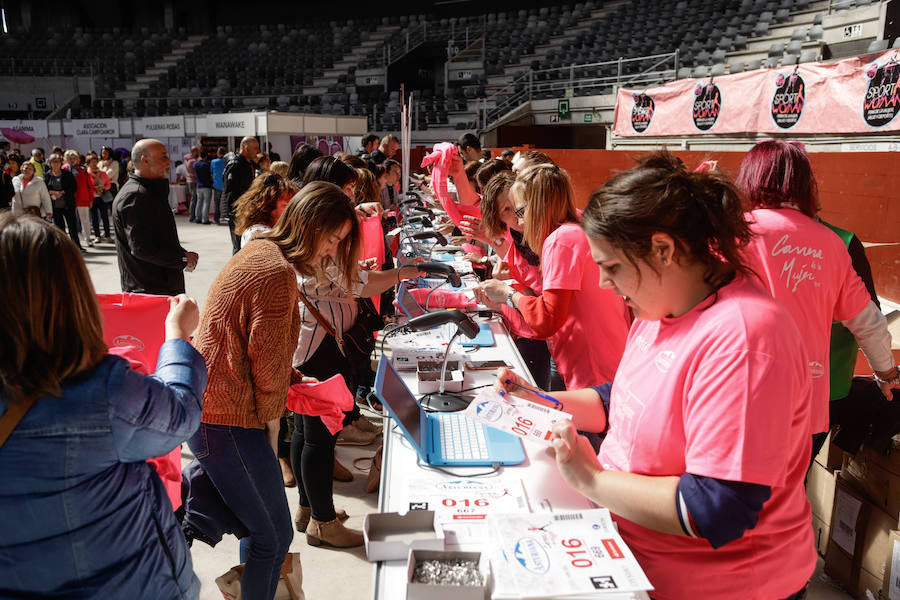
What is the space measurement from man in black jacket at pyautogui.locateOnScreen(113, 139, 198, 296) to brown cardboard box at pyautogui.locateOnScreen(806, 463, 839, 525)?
11.1 ft

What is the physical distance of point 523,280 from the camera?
113 inches

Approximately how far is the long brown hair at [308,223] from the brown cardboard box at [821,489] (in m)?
2.05

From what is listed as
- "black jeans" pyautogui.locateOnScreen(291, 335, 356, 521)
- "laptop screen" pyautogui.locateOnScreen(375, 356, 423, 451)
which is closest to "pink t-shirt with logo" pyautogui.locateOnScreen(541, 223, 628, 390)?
"laptop screen" pyautogui.locateOnScreen(375, 356, 423, 451)

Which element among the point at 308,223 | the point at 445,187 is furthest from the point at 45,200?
the point at 308,223

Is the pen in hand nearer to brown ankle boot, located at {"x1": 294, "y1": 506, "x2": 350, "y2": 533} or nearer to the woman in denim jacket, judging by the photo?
the woman in denim jacket

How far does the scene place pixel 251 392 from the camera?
1.58 m

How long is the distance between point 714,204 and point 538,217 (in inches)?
48.3

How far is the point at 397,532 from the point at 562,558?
0.37 metres

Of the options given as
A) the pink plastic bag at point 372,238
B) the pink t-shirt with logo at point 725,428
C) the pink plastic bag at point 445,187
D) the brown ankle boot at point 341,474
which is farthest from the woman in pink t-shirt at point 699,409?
the pink plastic bag at point 445,187

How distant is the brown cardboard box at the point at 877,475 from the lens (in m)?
2.06

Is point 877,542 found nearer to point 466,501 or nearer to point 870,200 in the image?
point 466,501

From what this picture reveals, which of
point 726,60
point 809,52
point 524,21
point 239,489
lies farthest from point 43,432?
point 524,21

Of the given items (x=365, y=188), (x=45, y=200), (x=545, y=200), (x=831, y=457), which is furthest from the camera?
(x=45, y=200)

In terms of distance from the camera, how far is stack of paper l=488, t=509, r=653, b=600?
3.22 ft
